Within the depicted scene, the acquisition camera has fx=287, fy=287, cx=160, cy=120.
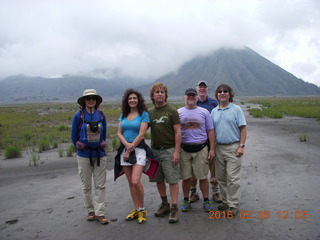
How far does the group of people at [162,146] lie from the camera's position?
4.64 m

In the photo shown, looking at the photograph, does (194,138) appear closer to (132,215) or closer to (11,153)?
(132,215)

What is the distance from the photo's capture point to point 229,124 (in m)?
4.98

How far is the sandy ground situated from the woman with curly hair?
0.65m

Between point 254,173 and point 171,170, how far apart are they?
3735 mm

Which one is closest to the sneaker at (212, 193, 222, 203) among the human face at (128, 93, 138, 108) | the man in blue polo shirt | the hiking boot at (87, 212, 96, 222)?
the man in blue polo shirt

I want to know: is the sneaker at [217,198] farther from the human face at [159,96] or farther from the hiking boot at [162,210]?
the human face at [159,96]

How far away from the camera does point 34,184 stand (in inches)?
295

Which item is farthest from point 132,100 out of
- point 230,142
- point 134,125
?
point 230,142

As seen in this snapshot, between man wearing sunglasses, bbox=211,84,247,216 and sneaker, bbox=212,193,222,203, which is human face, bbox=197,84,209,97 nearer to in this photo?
man wearing sunglasses, bbox=211,84,247,216

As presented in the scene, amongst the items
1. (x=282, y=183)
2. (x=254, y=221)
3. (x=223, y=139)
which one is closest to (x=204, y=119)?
(x=223, y=139)

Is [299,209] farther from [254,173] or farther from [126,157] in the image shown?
[126,157]

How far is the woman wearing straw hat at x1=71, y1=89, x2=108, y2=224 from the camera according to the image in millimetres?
4684

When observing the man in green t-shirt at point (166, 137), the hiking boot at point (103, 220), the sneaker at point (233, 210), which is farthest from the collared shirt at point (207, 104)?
the hiking boot at point (103, 220)

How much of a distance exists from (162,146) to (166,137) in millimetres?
166
